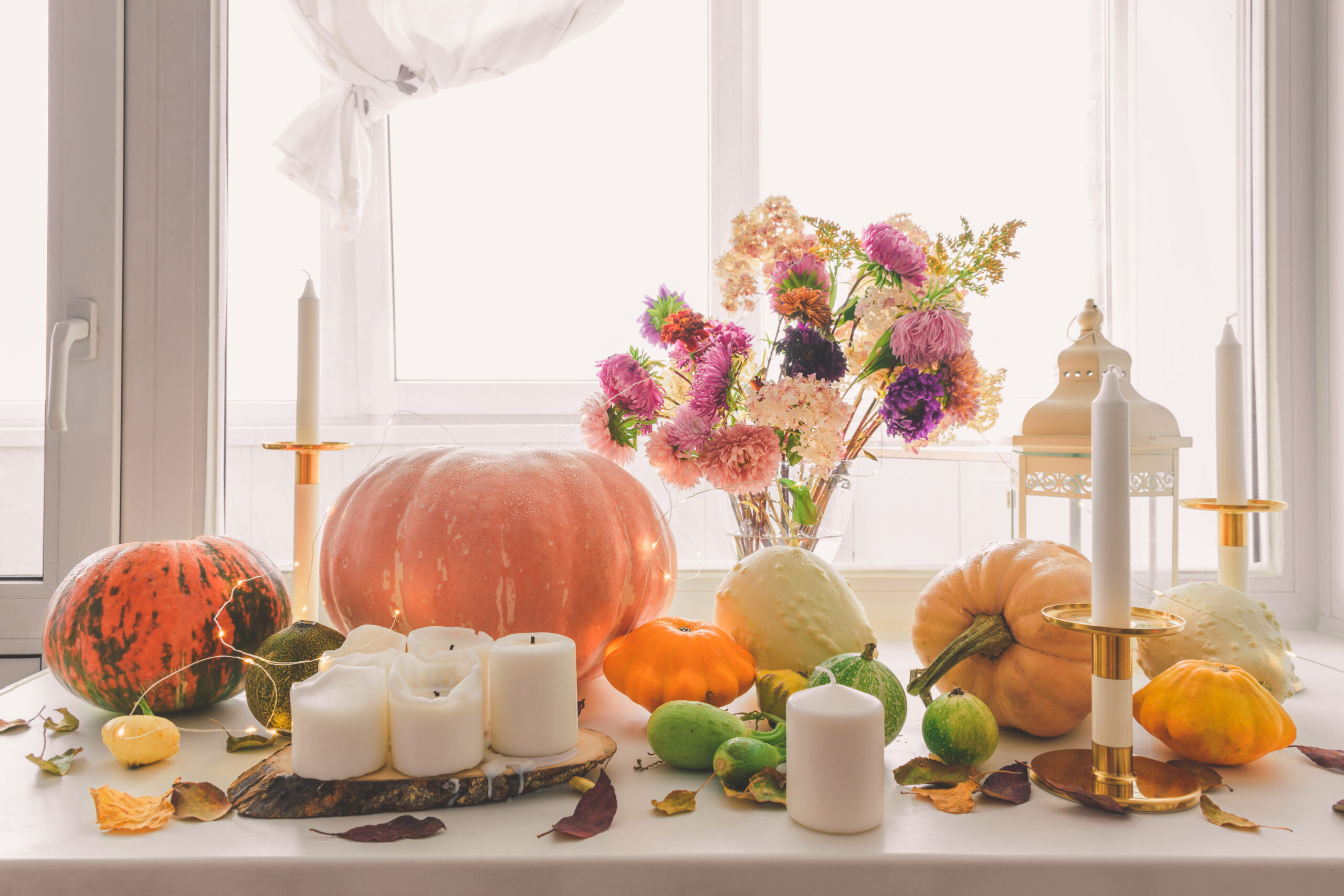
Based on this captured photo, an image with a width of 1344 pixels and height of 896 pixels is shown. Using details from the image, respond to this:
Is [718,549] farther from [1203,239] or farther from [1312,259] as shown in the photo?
[1312,259]

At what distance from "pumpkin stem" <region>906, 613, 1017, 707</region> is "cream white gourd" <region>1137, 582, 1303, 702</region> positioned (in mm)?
163

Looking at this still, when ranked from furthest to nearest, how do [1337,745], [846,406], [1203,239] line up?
1. [1203,239]
2. [846,406]
3. [1337,745]

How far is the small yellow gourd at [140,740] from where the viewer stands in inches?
27.0

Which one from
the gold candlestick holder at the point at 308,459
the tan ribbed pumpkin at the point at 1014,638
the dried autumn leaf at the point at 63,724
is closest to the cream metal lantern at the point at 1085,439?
the tan ribbed pumpkin at the point at 1014,638

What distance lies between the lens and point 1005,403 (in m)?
1.40

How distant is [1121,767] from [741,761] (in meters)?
0.30

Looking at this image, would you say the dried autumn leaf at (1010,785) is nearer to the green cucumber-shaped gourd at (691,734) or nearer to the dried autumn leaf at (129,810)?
the green cucumber-shaped gourd at (691,734)

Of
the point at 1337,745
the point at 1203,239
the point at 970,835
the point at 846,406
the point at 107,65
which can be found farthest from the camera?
the point at 1203,239

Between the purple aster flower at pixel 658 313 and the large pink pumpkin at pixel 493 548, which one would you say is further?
the purple aster flower at pixel 658 313

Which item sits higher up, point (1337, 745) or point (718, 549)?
point (718, 549)

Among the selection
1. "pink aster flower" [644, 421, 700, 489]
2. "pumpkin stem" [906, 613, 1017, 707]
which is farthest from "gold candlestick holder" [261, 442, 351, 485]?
"pumpkin stem" [906, 613, 1017, 707]

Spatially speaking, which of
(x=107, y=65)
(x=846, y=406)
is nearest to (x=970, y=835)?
(x=846, y=406)

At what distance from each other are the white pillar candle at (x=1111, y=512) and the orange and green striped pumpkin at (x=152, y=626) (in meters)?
0.82

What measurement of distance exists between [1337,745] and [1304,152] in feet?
3.56
